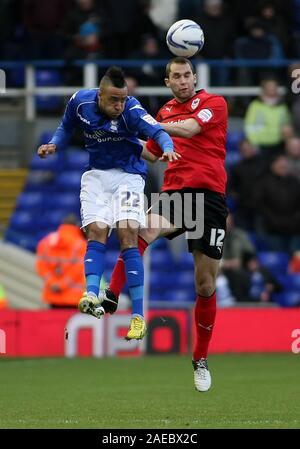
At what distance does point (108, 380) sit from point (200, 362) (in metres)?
2.52

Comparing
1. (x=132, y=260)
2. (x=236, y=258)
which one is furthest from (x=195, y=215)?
(x=236, y=258)

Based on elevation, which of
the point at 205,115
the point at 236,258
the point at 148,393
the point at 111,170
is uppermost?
the point at 205,115

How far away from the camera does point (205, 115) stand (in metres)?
11.7

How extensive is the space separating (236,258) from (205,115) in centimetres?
772

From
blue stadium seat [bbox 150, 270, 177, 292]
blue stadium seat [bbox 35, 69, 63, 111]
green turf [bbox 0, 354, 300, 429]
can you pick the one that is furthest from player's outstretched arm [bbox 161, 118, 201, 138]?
blue stadium seat [bbox 35, 69, 63, 111]

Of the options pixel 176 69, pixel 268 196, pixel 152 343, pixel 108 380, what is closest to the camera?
pixel 176 69

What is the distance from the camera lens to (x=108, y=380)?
14.3 metres

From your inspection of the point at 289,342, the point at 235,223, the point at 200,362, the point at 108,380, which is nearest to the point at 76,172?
the point at 235,223

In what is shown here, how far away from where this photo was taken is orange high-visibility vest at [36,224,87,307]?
17.7m

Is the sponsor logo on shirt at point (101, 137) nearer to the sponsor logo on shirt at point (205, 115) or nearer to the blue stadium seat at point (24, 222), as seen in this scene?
the sponsor logo on shirt at point (205, 115)

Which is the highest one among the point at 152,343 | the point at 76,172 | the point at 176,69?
the point at 176,69

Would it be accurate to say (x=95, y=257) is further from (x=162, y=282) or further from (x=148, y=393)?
(x=162, y=282)

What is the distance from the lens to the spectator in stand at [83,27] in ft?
68.7

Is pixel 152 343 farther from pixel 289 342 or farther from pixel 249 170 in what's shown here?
pixel 249 170
